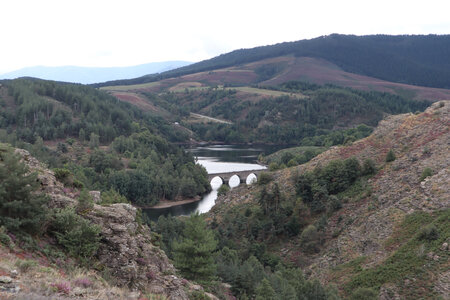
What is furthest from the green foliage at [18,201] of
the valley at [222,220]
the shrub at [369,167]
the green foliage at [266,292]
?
the shrub at [369,167]

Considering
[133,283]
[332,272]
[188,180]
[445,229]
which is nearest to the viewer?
[133,283]

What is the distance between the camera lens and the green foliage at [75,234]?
1467cm

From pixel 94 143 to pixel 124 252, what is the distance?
9837 cm

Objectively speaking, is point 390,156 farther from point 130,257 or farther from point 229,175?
point 229,175

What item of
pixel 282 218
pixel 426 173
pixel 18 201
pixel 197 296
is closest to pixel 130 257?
pixel 197 296

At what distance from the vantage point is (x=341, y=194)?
1891 inches

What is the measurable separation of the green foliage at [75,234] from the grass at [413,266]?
21.7 m

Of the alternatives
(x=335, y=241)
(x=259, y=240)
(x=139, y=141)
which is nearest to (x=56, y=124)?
(x=139, y=141)

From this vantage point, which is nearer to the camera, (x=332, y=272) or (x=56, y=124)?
(x=332, y=272)

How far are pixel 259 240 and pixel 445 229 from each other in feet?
72.4

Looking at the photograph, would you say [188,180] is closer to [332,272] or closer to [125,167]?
[125,167]

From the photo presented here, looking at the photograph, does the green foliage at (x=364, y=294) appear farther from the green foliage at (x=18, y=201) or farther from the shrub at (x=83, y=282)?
the green foliage at (x=18, y=201)

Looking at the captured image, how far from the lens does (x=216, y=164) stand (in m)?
126

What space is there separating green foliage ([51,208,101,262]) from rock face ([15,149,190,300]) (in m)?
0.69
